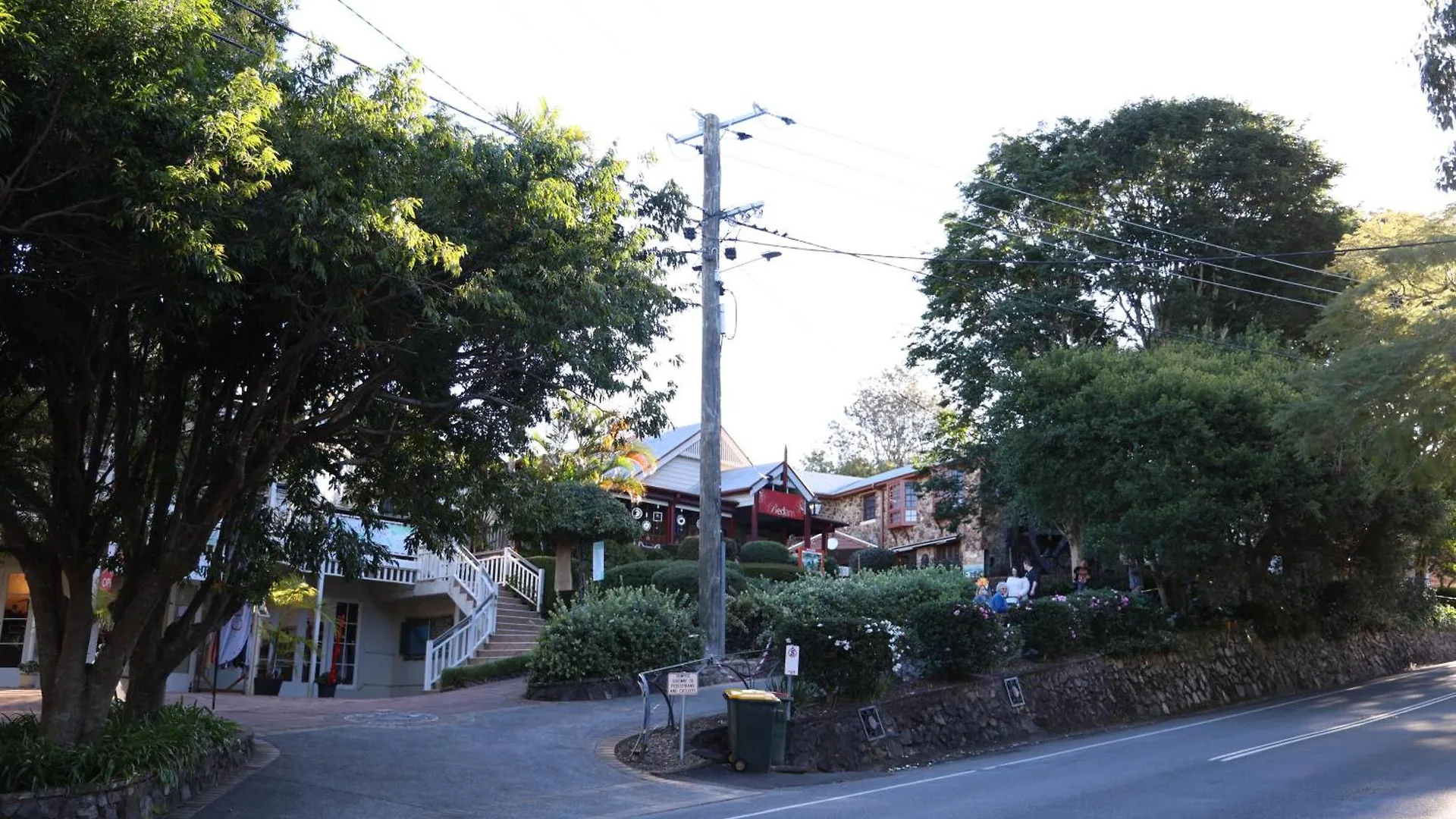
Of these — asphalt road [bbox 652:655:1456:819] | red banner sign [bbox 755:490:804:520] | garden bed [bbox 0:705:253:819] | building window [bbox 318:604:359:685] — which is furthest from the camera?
red banner sign [bbox 755:490:804:520]

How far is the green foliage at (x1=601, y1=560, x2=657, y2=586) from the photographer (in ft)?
91.3

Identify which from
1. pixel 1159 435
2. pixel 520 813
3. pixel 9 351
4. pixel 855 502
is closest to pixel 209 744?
pixel 520 813

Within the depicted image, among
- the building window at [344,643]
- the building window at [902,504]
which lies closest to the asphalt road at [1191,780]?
the building window at [344,643]

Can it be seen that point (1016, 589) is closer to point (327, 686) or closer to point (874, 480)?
point (327, 686)

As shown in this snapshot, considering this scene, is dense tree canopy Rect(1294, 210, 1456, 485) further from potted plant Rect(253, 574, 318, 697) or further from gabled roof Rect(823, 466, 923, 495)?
gabled roof Rect(823, 466, 923, 495)

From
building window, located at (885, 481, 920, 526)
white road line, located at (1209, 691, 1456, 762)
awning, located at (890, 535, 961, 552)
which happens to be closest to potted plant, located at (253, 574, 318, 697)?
white road line, located at (1209, 691, 1456, 762)

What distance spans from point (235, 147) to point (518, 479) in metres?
7.18

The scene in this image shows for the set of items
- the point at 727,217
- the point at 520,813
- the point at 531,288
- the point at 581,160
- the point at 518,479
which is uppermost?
the point at 727,217

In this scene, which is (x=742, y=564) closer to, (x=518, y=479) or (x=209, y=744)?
(x=518, y=479)

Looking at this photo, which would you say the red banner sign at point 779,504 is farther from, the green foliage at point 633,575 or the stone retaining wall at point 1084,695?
the stone retaining wall at point 1084,695

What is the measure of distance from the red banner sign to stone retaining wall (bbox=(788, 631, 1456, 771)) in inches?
731

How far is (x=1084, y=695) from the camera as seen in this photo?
67.9 feet

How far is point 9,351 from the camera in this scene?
1048cm

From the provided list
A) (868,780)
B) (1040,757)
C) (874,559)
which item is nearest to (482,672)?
(868,780)
